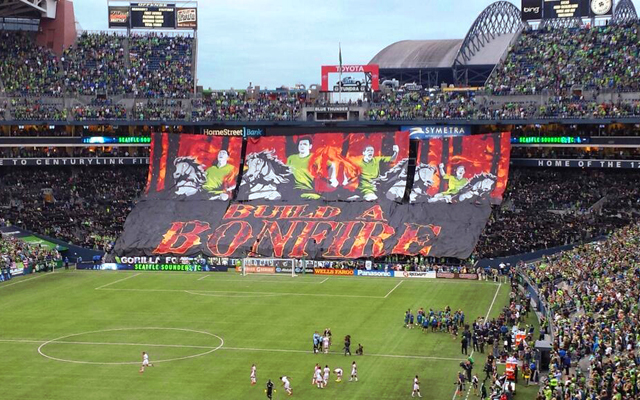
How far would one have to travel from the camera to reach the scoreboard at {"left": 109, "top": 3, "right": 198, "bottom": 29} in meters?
112

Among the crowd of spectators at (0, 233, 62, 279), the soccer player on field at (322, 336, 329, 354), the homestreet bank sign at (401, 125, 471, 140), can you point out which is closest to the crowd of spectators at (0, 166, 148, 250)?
the crowd of spectators at (0, 233, 62, 279)

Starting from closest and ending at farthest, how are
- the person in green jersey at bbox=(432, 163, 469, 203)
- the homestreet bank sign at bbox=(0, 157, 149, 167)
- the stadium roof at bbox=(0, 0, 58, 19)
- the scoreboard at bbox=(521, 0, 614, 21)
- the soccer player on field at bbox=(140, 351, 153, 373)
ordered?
the soccer player on field at bbox=(140, 351, 153, 373), the person in green jersey at bbox=(432, 163, 469, 203), the homestreet bank sign at bbox=(0, 157, 149, 167), the stadium roof at bbox=(0, 0, 58, 19), the scoreboard at bbox=(521, 0, 614, 21)

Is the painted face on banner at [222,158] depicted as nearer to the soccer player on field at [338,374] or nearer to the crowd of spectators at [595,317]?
the crowd of spectators at [595,317]

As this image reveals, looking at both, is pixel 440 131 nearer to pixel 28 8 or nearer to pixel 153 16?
pixel 153 16

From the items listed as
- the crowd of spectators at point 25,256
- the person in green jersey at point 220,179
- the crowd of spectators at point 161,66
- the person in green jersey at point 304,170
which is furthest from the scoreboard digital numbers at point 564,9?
the crowd of spectators at point 25,256

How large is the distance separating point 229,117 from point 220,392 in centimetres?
6065

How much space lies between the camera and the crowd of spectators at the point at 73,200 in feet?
298

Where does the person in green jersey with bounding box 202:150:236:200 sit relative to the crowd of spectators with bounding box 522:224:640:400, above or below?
above

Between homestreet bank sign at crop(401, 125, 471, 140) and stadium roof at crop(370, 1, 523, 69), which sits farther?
stadium roof at crop(370, 1, 523, 69)

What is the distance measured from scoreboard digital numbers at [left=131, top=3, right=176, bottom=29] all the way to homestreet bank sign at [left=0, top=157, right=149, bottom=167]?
2029 centimetres

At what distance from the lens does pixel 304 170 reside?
313 feet

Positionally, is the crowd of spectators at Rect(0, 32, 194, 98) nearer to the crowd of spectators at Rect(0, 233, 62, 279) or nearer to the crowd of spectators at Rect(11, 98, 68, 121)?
the crowd of spectators at Rect(11, 98, 68, 121)

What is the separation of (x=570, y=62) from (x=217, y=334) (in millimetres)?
57779

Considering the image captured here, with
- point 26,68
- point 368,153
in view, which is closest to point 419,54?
point 368,153
